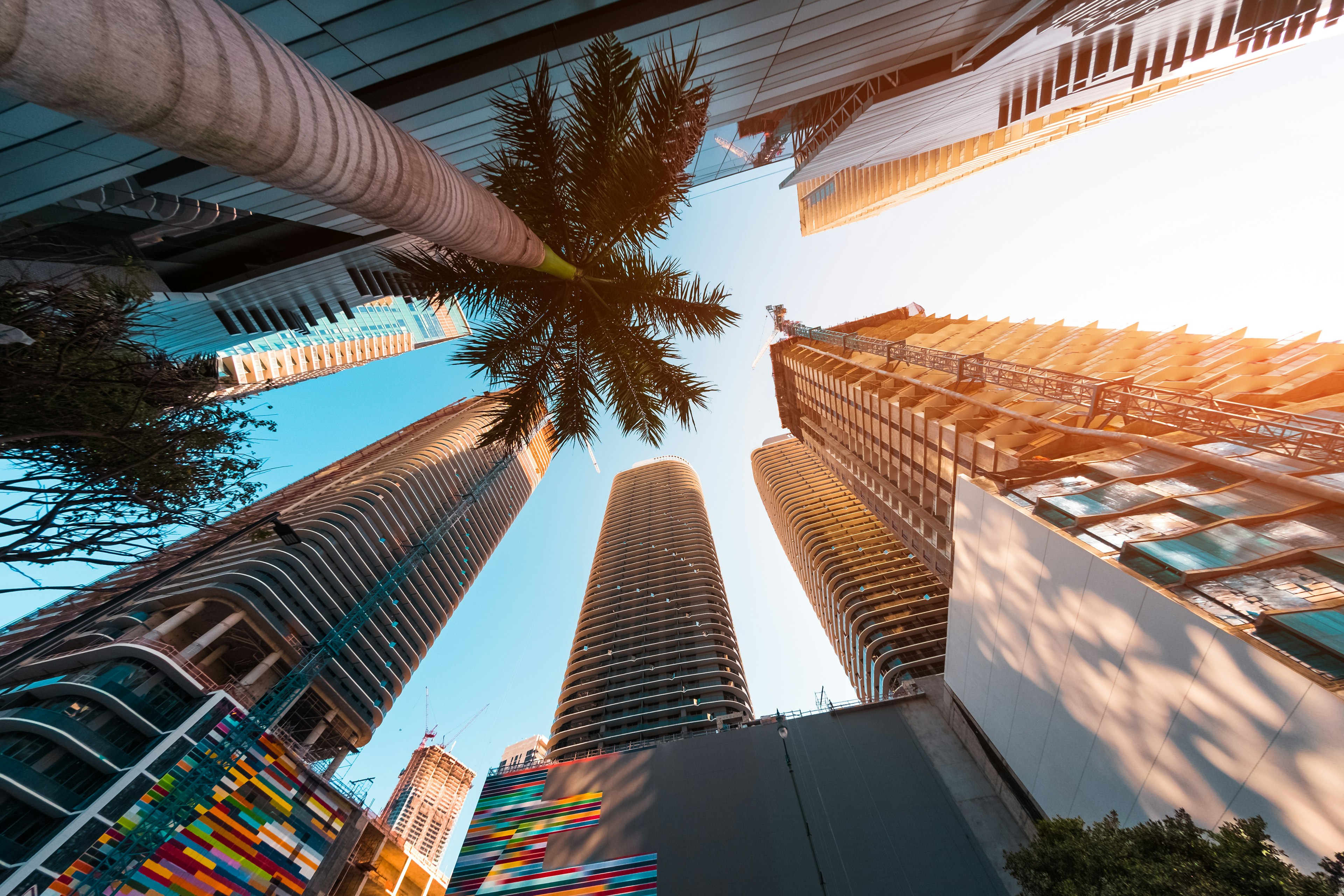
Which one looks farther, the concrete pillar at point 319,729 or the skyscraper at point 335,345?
the skyscraper at point 335,345

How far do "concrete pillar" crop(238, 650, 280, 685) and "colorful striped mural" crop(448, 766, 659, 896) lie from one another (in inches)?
1328

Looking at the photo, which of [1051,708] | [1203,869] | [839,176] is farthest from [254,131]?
[839,176]

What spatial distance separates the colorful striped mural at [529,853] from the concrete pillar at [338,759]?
1329 inches

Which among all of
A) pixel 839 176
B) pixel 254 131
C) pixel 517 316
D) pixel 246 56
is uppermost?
pixel 839 176

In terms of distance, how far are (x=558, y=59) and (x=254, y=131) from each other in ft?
34.1

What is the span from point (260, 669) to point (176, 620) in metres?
8.17

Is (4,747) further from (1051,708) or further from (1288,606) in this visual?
(1288,606)

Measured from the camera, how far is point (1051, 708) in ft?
43.9

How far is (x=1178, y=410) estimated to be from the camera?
14.9 meters

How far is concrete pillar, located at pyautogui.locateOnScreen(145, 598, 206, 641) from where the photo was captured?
1493 inches

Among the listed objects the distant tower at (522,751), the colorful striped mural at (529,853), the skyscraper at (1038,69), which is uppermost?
the skyscraper at (1038,69)

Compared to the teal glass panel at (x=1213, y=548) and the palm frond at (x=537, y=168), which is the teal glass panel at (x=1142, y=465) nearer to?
the teal glass panel at (x=1213, y=548)

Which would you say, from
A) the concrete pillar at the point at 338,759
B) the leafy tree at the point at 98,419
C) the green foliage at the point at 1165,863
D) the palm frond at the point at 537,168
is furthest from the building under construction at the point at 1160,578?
the concrete pillar at the point at 338,759

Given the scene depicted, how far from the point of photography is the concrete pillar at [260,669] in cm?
4225
